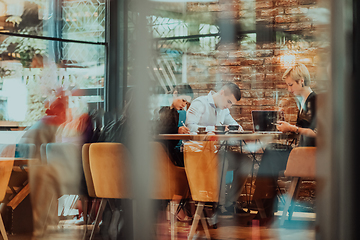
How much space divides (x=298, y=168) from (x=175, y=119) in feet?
2.63

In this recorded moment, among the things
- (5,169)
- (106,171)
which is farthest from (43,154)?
(106,171)

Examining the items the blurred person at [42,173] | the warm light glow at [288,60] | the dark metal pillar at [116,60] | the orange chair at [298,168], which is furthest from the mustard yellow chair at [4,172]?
the warm light glow at [288,60]

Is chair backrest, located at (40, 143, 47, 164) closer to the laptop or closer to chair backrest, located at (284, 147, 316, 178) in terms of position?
the laptop

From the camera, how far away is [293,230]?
211cm

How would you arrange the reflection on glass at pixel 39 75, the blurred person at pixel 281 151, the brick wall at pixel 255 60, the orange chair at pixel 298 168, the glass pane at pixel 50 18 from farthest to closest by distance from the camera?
1. the glass pane at pixel 50 18
2. the reflection on glass at pixel 39 75
3. the brick wall at pixel 255 60
4. the blurred person at pixel 281 151
5. the orange chair at pixel 298 168

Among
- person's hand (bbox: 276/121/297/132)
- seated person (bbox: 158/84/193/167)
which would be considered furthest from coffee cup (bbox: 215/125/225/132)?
person's hand (bbox: 276/121/297/132)

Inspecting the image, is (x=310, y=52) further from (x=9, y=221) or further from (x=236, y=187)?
(x=9, y=221)

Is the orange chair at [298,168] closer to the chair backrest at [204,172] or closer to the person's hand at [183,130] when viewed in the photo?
the chair backrest at [204,172]

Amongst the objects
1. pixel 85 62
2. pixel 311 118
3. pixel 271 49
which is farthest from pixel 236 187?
pixel 85 62

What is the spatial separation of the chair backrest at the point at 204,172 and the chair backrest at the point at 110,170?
392 mm

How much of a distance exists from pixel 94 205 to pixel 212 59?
1334mm

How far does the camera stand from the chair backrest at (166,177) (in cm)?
227

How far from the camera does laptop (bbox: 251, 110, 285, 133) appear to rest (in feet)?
8.25

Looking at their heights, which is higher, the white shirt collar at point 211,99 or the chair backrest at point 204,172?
the white shirt collar at point 211,99
